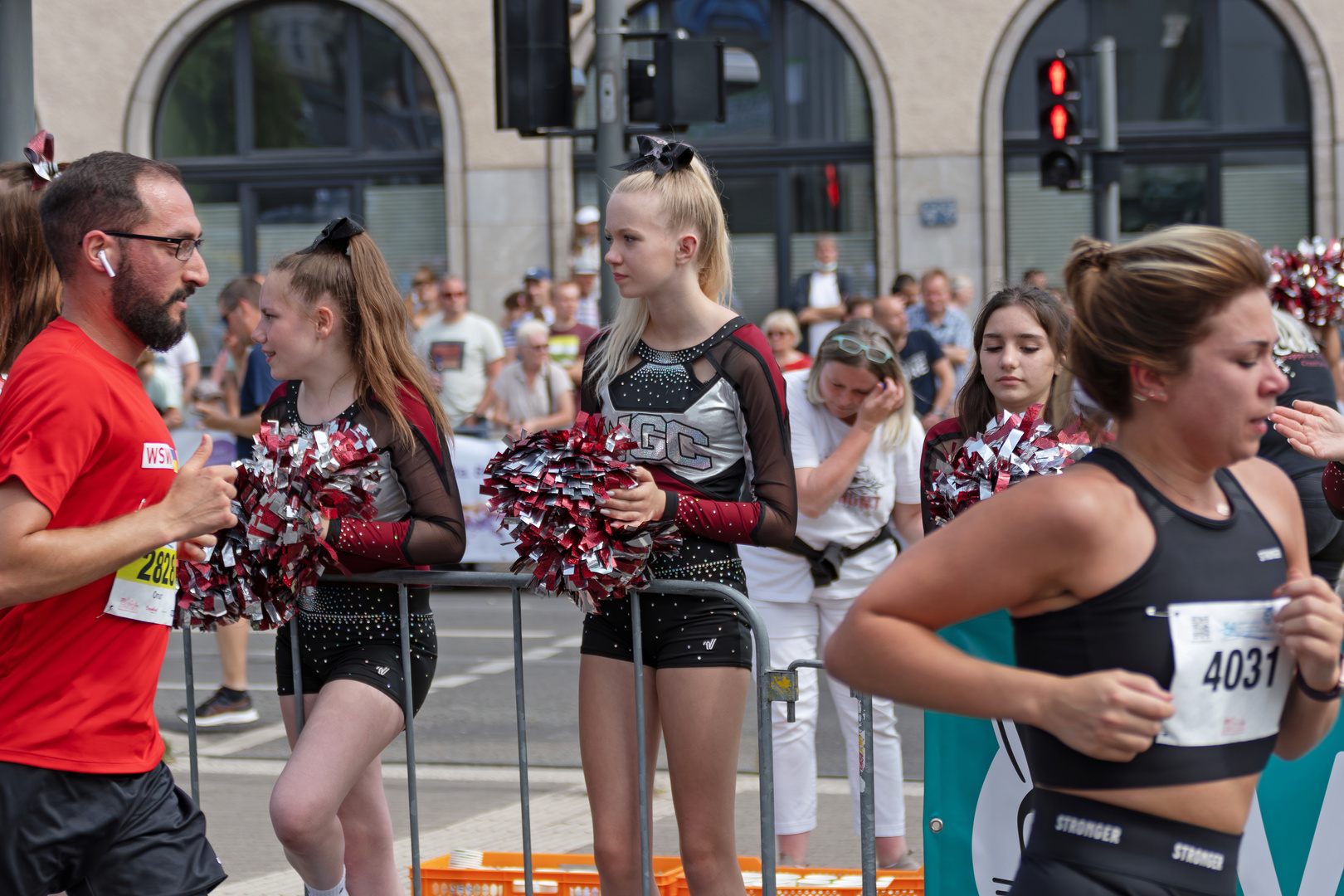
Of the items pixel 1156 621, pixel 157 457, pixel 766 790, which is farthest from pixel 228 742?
pixel 1156 621

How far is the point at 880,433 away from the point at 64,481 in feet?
10.8

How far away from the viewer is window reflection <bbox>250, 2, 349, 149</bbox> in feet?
58.0

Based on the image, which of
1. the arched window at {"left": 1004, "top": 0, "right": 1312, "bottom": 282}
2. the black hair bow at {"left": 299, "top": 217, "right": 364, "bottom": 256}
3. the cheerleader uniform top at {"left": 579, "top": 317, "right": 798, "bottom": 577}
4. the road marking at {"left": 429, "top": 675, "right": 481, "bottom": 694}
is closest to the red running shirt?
the black hair bow at {"left": 299, "top": 217, "right": 364, "bottom": 256}

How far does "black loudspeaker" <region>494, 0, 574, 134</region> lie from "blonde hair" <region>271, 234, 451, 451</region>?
12.3 ft

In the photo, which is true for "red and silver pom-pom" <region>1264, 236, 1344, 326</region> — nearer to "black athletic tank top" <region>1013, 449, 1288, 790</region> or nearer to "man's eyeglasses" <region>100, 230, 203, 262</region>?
"black athletic tank top" <region>1013, 449, 1288, 790</region>

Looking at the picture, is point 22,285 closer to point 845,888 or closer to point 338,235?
point 338,235

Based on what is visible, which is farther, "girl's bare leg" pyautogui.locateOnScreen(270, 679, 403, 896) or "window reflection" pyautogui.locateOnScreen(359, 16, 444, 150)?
"window reflection" pyautogui.locateOnScreen(359, 16, 444, 150)

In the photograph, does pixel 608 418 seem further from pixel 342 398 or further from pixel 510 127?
pixel 510 127

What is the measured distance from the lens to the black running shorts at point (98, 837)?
2.70m

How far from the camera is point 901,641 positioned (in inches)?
80.8

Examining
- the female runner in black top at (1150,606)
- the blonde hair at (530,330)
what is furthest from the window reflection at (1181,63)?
the female runner in black top at (1150,606)

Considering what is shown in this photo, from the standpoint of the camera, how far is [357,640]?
3.66 m

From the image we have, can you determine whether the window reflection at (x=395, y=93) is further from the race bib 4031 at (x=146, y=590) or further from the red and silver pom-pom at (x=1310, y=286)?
the race bib 4031 at (x=146, y=590)

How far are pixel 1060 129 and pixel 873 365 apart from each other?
25.8 feet
